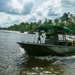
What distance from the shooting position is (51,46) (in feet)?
89.5

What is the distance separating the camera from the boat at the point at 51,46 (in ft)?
88.4

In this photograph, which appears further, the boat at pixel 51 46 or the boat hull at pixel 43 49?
the boat at pixel 51 46

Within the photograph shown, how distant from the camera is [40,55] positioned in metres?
28.0

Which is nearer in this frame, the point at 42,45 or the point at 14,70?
the point at 14,70

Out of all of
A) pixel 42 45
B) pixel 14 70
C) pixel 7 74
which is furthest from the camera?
pixel 42 45

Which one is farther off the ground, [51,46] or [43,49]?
[51,46]

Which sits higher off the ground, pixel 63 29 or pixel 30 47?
pixel 63 29

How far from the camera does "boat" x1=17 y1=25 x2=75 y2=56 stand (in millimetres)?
26938

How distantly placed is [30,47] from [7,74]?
28.2ft

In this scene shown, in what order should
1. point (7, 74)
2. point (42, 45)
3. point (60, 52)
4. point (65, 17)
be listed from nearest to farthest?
point (7, 74) → point (42, 45) → point (60, 52) → point (65, 17)

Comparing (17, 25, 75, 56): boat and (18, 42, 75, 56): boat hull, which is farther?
A: (17, 25, 75, 56): boat

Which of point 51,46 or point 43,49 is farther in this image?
point 51,46

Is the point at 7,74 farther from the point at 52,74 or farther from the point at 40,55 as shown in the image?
the point at 40,55

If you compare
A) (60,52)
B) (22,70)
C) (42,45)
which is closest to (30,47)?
(42,45)
